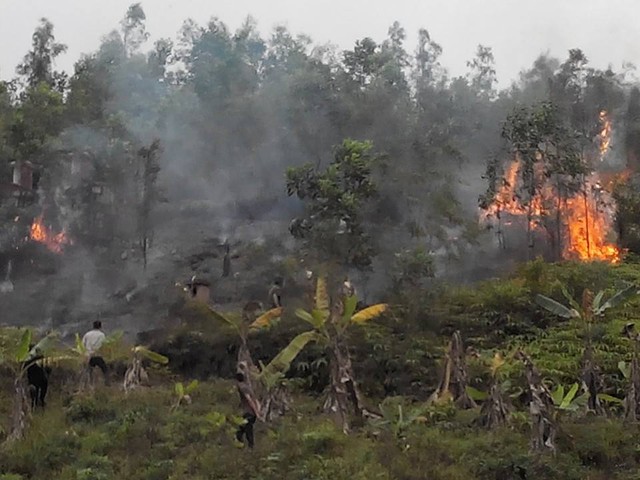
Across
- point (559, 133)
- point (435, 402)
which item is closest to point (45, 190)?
point (559, 133)

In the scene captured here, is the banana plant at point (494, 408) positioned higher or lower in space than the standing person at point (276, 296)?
lower

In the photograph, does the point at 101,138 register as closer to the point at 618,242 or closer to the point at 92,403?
the point at 618,242

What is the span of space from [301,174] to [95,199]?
42.3 ft

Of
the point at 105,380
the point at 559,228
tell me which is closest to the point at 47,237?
the point at 105,380

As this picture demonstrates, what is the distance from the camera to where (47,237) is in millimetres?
34719

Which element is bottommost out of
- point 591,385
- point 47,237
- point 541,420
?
point 541,420

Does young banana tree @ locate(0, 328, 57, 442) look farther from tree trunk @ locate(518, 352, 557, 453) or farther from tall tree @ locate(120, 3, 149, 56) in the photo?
tall tree @ locate(120, 3, 149, 56)

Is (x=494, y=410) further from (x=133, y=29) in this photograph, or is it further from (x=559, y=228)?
(x=133, y=29)

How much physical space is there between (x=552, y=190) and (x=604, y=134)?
299 inches

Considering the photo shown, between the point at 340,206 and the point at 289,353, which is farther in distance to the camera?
the point at 340,206

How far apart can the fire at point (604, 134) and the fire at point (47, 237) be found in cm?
2530

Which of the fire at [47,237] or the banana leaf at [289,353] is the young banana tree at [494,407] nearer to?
the banana leaf at [289,353]

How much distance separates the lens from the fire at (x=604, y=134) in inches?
1447

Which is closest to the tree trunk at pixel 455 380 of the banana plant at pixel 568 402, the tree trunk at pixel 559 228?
the banana plant at pixel 568 402
